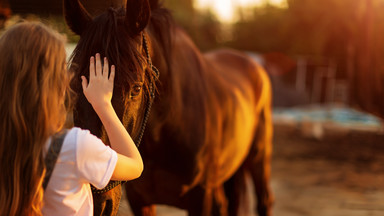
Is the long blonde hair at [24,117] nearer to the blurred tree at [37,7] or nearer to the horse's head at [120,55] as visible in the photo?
the horse's head at [120,55]

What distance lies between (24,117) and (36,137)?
6 centimetres

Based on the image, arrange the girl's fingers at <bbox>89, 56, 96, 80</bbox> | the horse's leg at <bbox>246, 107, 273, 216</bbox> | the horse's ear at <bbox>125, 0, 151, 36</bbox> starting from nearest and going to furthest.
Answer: the girl's fingers at <bbox>89, 56, 96, 80</bbox> → the horse's ear at <bbox>125, 0, 151, 36</bbox> → the horse's leg at <bbox>246, 107, 273, 216</bbox>

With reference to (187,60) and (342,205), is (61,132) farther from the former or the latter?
(342,205)

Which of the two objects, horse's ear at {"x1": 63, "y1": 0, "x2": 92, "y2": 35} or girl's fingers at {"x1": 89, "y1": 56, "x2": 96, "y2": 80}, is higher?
horse's ear at {"x1": 63, "y1": 0, "x2": 92, "y2": 35}

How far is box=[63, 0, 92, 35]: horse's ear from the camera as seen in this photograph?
166cm

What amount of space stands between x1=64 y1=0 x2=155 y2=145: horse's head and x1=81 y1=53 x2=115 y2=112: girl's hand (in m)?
0.11

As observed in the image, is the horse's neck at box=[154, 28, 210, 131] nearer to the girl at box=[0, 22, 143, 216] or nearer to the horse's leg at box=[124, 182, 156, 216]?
the horse's leg at box=[124, 182, 156, 216]

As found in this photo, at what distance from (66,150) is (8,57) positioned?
0.92ft

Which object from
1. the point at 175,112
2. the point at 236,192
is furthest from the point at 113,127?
the point at 236,192

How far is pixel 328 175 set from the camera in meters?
6.54

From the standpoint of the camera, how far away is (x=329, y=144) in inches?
352

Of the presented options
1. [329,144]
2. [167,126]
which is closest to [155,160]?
[167,126]

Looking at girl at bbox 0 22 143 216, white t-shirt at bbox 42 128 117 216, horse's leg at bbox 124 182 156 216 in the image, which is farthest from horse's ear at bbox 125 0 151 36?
horse's leg at bbox 124 182 156 216

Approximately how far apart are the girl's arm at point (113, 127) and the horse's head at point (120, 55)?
0.14 meters
